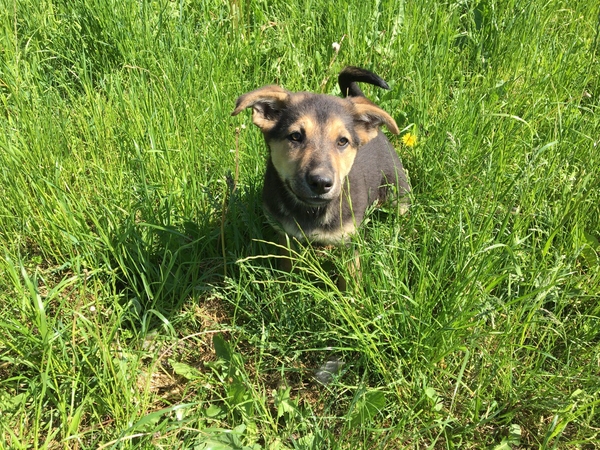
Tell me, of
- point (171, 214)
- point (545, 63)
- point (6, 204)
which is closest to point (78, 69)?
point (6, 204)

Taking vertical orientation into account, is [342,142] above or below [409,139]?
above

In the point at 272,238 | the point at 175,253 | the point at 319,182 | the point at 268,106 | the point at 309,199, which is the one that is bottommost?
the point at 272,238

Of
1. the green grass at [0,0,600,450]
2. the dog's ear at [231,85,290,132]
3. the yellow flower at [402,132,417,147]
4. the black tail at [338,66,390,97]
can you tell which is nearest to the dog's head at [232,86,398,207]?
the dog's ear at [231,85,290,132]

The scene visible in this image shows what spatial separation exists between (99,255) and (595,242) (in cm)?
273

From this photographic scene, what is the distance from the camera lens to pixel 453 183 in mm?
3213

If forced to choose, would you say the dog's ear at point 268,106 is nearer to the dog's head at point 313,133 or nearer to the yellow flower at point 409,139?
the dog's head at point 313,133

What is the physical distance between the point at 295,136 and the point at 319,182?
1.38ft

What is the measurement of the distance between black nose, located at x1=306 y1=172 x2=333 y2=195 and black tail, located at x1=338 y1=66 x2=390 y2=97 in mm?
628

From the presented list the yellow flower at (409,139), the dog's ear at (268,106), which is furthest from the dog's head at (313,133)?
the yellow flower at (409,139)

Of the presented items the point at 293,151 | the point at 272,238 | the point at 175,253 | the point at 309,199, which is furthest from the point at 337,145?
the point at 175,253

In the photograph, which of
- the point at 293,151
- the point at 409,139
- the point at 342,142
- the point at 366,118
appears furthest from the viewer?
the point at 409,139

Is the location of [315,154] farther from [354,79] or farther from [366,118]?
[354,79]

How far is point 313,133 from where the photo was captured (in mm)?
2852

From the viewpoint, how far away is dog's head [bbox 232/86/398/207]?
2648 millimetres
